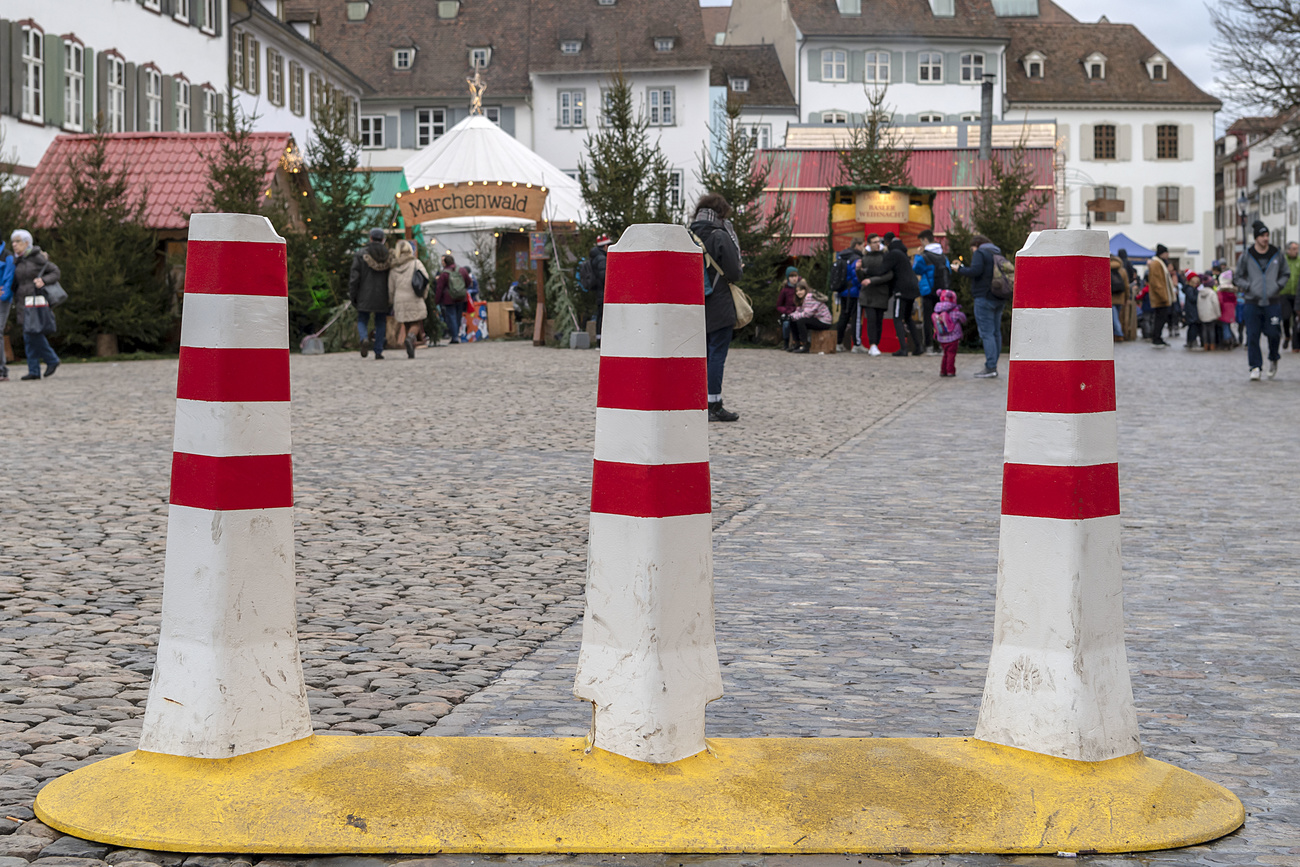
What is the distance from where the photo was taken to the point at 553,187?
3569 cm

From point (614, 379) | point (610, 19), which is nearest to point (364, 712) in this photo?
point (614, 379)

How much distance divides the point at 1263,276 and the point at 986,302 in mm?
3424

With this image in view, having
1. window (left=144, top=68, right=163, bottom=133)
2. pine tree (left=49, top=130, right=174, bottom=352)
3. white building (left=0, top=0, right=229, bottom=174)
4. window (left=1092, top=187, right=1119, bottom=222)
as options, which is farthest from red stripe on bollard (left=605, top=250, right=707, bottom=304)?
window (left=1092, top=187, right=1119, bottom=222)

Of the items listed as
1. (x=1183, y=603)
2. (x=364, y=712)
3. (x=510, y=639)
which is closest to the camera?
(x=364, y=712)

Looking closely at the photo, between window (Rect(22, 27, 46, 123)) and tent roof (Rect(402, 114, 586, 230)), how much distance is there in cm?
766

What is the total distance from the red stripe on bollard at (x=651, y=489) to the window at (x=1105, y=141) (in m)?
72.1

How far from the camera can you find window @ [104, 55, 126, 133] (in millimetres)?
31984

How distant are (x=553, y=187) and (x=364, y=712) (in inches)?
1274

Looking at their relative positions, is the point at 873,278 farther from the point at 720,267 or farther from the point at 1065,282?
the point at 1065,282

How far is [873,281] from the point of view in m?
22.8

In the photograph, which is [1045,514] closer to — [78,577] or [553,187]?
[78,577]

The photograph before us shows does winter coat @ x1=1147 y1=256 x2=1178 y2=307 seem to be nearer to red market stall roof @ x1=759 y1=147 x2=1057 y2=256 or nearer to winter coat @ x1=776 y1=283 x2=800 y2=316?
red market stall roof @ x1=759 y1=147 x2=1057 y2=256

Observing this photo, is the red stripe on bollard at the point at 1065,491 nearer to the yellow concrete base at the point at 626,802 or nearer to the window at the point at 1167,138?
the yellow concrete base at the point at 626,802

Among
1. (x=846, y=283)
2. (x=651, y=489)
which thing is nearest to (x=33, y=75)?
(x=846, y=283)
